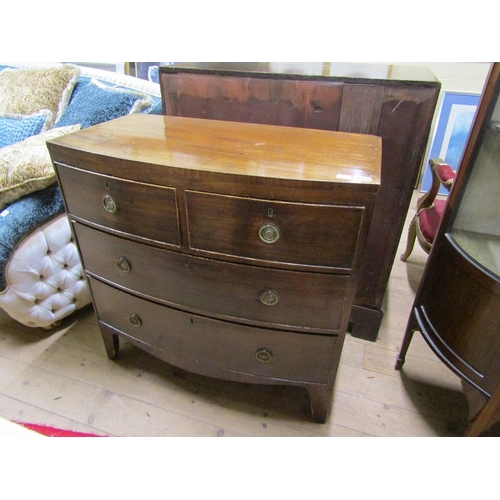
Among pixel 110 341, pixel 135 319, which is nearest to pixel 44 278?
pixel 110 341

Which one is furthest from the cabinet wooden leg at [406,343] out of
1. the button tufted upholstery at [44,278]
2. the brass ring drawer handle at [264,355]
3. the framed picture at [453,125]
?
the framed picture at [453,125]

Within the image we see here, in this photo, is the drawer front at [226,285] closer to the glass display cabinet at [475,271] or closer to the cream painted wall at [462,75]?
the glass display cabinet at [475,271]

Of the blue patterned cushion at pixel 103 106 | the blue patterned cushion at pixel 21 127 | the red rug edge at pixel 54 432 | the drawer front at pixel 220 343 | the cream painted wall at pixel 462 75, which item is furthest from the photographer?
the cream painted wall at pixel 462 75

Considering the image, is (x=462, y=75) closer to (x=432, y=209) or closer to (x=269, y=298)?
(x=432, y=209)

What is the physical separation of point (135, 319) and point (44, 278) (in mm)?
533

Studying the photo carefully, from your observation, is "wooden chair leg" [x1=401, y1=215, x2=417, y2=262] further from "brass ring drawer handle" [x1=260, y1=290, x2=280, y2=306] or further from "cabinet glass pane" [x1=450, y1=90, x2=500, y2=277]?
"brass ring drawer handle" [x1=260, y1=290, x2=280, y2=306]

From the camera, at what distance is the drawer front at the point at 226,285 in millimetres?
861

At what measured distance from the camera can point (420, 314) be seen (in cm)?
121

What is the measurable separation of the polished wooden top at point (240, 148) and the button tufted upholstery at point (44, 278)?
1.84 ft

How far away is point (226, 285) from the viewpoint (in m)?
0.91
